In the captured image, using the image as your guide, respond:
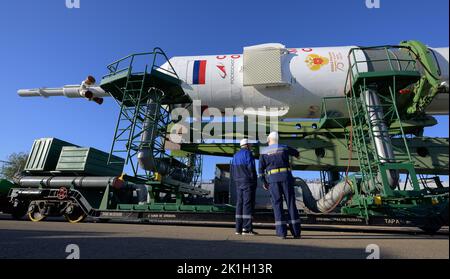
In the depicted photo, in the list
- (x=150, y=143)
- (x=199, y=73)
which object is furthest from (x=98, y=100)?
(x=199, y=73)

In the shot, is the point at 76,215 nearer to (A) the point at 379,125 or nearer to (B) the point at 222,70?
(B) the point at 222,70

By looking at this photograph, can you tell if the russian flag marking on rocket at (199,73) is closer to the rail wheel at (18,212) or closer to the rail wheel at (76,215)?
the rail wheel at (76,215)

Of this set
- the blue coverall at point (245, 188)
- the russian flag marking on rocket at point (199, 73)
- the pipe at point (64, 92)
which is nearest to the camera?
the blue coverall at point (245, 188)

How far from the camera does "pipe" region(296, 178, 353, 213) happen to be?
25.5 ft

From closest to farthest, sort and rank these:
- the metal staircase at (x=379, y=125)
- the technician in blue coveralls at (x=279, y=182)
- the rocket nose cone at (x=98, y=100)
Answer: the technician in blue coveralls at (x=279, y=182) < the metal staircase at (x=379, y=125) < the rocket nose cone at (x=98, y=100)

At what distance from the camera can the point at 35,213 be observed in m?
9.46

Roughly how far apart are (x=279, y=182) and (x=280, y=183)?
0.04m

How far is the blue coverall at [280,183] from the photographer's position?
466 cm

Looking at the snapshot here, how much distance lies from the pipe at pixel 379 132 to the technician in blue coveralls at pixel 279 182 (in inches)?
118

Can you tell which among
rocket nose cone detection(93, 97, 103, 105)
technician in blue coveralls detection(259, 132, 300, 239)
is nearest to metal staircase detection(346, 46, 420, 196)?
technician in blue coveralls detection(259, 132, 300, 239)

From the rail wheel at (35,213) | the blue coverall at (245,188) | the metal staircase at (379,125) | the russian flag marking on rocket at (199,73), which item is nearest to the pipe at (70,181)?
the rail wheel at (35,213)

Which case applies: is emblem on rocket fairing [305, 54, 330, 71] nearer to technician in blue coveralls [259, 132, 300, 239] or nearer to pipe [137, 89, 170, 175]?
technician in blue coveralls [259, 132, 300, 239]
